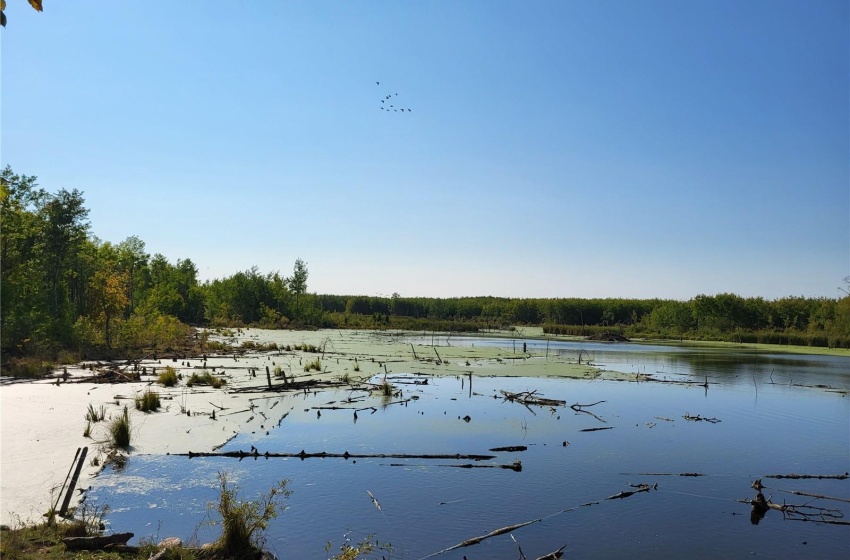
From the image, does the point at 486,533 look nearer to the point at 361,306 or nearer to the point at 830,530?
the point at 830,530

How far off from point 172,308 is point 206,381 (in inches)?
2258

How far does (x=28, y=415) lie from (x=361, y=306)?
394ft

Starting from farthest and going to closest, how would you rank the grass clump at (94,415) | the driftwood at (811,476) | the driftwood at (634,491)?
the grass clump at (94,415)
the driftwood at (811,476)
the driftwood at (634,491)

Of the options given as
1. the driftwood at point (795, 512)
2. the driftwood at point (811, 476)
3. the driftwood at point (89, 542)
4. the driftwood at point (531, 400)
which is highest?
the driftwood at point (89, 542)

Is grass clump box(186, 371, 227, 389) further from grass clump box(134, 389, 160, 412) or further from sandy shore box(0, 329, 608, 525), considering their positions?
grass clump box(134, 389, 160, 412)

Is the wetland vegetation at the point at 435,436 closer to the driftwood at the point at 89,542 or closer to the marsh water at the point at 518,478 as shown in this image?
the marsh water at the point at 518,478

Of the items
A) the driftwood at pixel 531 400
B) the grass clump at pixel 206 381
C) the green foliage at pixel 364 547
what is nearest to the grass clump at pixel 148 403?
the grass clump at pixel 206 381

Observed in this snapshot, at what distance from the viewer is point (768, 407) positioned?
74.0 feet

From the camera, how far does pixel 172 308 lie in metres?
74.9

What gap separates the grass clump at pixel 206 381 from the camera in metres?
21.9

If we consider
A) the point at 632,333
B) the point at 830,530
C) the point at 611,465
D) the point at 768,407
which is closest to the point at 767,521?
the point at 830,530

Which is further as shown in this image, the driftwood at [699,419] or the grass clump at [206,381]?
the grass clump at [206,381]

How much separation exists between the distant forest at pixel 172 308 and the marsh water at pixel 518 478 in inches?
249

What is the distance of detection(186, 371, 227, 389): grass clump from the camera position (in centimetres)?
2192
